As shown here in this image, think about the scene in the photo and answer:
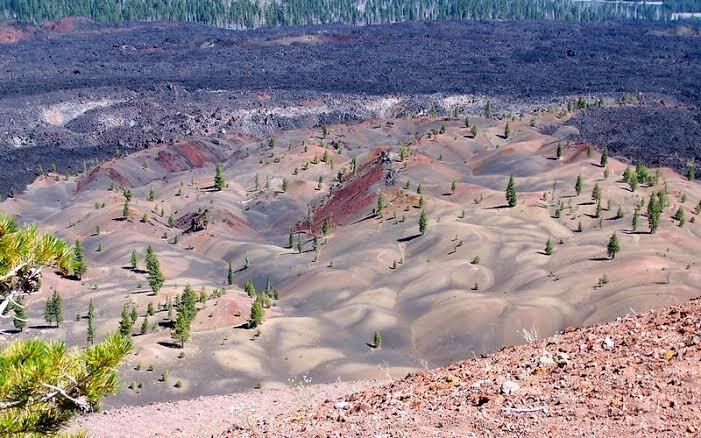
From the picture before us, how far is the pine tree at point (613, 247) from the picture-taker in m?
62.0

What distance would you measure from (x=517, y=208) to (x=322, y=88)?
83348 millimetres

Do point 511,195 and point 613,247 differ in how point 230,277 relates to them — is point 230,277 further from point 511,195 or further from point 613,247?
point 613,247

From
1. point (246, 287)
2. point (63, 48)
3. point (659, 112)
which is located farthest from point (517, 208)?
point (63, 48)

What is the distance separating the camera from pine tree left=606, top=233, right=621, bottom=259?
203 ft

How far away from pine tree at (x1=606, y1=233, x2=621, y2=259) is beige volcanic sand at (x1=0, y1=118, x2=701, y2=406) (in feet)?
1.85

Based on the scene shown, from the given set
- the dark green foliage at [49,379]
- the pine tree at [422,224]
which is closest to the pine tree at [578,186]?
the pine tree at [422,224]

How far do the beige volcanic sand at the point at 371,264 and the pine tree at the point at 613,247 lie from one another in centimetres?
57

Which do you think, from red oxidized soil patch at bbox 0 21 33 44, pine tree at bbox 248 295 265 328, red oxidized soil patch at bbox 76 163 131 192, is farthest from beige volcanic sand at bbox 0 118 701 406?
red oxidized soil patch at bbox 0 21 33 44

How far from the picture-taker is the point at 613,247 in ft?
203

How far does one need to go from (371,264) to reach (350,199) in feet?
52.0

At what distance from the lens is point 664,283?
5669 cm

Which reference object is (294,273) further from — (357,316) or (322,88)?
(322,88)

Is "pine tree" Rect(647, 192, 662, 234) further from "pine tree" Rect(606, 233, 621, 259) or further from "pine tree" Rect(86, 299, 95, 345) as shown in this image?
"pine tree" Rect(86, 299, 95, 345)

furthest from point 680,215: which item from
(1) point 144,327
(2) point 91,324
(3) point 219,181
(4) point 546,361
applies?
(4) point 546,361
